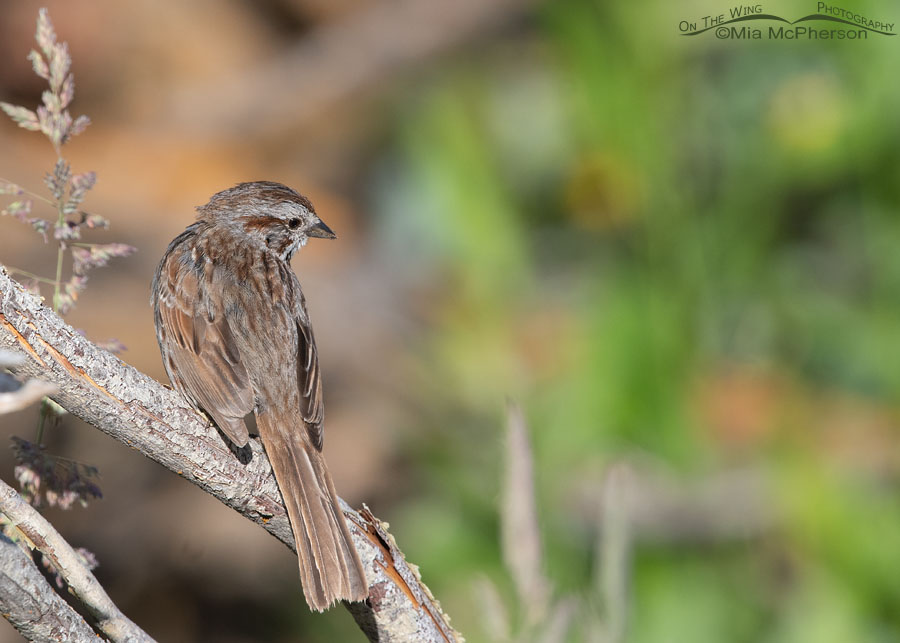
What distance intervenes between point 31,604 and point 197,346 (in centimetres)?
141

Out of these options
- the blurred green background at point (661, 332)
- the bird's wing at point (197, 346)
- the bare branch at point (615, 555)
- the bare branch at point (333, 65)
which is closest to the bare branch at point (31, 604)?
the bare branch at point (615, 555)

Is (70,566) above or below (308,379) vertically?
below

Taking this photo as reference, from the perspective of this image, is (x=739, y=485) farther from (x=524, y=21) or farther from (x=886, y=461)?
(x=524, y=21)

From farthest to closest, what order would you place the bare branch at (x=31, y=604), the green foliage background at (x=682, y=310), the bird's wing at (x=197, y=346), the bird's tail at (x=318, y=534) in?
1. the green foliage background at (x=682, y=310)
2. the bird's wing at (x=197, y=346)
3. the bird's tail at (x=318, y=534)
4. the bare branch at (x=31, y=604)

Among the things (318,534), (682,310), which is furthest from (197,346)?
(682,310)

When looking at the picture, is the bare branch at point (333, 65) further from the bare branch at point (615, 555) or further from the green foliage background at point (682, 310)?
the bare branch at point (615, 555)

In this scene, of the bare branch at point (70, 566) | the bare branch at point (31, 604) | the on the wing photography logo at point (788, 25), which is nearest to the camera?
the bare branch at point (31, 604)

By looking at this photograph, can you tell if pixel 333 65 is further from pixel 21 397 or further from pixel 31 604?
pixel 21 397

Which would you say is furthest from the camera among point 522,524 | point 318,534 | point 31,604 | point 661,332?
point 661,332

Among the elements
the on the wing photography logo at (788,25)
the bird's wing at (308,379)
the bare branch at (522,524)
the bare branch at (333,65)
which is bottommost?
the bare branch at (522,524)

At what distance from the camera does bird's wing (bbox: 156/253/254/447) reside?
2771mm

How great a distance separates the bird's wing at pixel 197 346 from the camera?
2.77m

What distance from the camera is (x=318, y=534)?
2.29 meters

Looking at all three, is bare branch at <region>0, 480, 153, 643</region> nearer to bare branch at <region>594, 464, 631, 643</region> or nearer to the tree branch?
the tree branch
